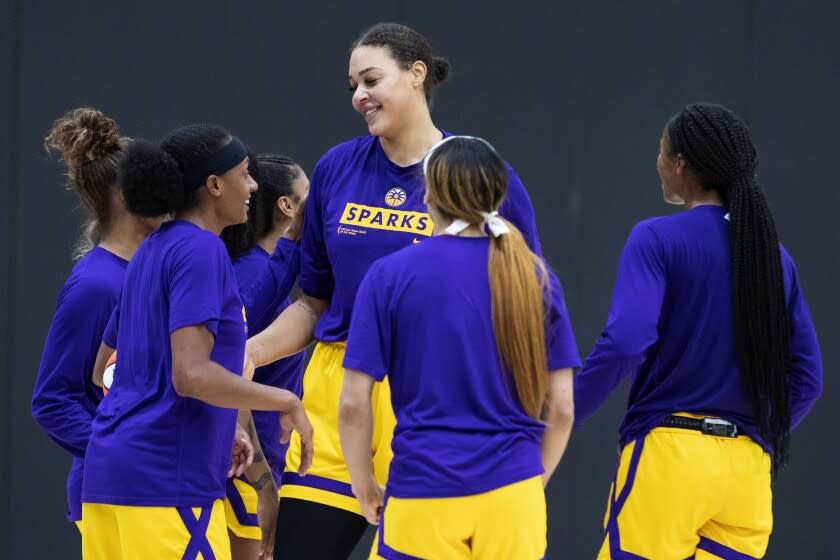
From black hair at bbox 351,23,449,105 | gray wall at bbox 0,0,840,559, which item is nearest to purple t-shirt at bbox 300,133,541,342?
black hair at bbox 351,23,449,105

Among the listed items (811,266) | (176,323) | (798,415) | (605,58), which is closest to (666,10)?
(605,58)

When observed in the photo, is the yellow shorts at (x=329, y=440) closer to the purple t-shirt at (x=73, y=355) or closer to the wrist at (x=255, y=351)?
the wrist at (x=255, y=351)

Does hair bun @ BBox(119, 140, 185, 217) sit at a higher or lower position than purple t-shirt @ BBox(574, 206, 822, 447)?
higher

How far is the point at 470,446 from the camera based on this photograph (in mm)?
2402

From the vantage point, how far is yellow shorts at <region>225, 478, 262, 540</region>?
371cm

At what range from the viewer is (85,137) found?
11.2ft

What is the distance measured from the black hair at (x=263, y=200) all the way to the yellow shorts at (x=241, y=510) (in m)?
0.75

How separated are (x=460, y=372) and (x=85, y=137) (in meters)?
1.56

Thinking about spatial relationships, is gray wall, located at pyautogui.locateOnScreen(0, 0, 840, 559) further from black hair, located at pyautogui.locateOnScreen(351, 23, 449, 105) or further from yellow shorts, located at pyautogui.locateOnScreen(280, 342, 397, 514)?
yellow shorts, located at pyautogui.locateOnScreen(280, 342, 397, 514)

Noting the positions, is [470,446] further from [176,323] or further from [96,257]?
[96,257]

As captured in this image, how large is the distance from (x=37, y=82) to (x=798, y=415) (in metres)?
3.64

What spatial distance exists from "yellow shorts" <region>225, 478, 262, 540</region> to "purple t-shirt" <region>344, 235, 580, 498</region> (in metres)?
1.34

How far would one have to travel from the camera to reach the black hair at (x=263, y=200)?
12.7ft

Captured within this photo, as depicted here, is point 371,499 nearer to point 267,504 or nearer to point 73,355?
point 267,504
